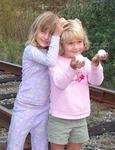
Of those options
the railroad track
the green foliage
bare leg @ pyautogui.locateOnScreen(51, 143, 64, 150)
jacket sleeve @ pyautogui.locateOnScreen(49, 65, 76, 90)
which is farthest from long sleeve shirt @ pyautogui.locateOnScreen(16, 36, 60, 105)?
the green foliage

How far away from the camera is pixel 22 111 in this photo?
378cm

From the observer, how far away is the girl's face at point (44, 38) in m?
3.64

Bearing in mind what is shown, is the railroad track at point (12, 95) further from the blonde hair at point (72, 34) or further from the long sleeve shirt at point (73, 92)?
the blonde hair at point (72, 34)

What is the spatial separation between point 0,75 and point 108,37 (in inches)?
97.7

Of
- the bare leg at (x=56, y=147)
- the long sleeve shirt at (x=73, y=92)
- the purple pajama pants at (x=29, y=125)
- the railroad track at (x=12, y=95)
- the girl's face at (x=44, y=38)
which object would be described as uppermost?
the girl's face at (x=44, y=38)

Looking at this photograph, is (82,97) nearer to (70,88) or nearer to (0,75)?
(70,88)

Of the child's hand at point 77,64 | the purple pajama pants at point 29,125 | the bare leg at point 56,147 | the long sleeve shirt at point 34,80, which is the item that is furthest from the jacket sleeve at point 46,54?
the bare leg at point 56,147

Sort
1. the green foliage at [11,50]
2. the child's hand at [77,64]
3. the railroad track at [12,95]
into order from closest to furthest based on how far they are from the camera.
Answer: the child's hand at [77,64] < the railroad track at [12,95] < the green foliage at [11,50]

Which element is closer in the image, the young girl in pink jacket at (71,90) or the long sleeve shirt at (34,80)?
the young girl in pink jacket at (71,90)

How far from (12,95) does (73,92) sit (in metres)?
3.90

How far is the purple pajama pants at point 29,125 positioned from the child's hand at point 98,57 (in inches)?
21.5

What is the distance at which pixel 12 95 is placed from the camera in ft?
24.4

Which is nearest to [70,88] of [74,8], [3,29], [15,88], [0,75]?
[15,88]

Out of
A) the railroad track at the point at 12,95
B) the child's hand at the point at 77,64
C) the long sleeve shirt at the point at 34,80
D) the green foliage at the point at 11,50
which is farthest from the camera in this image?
the green foliage at the point at 11,50
